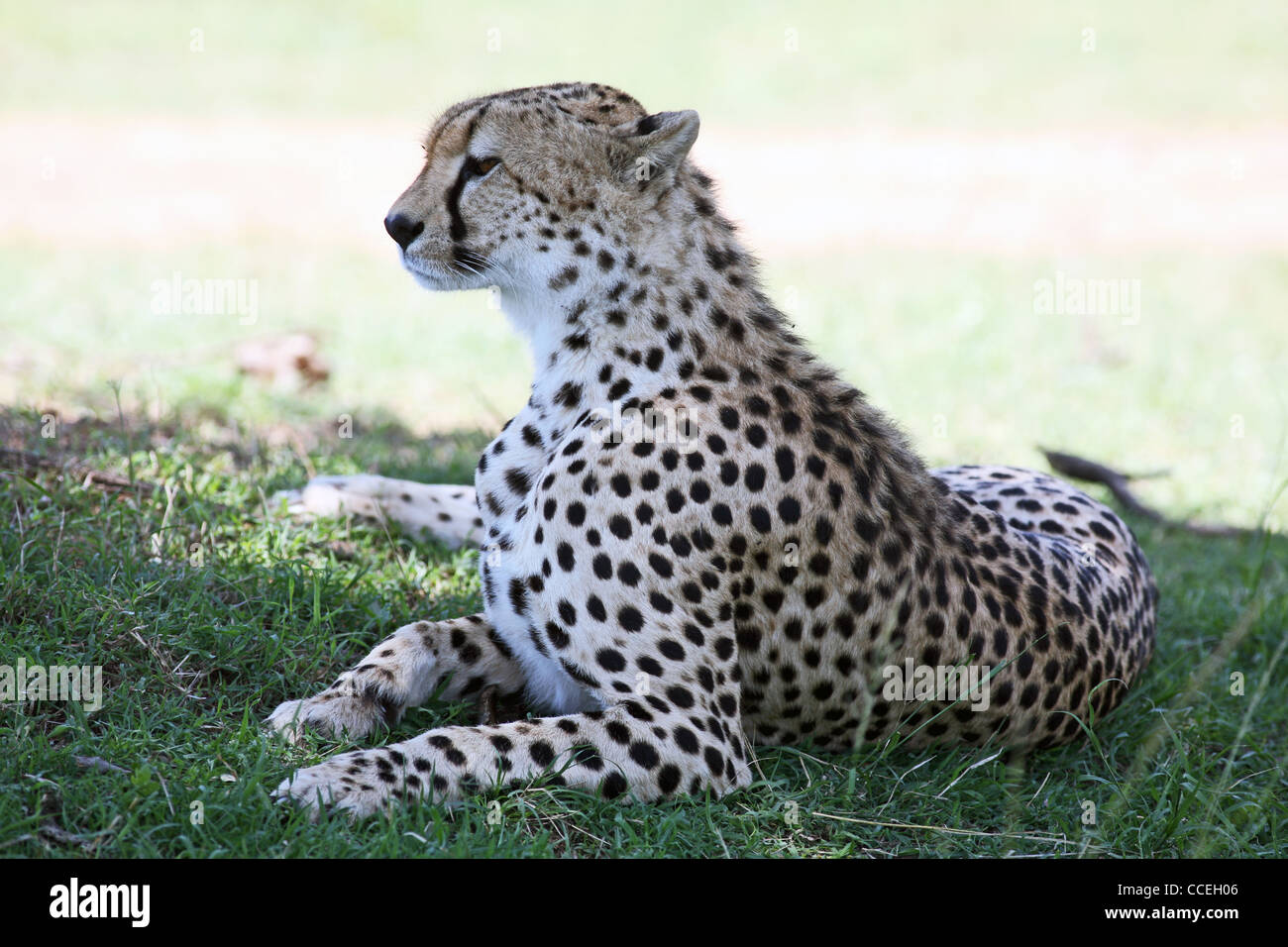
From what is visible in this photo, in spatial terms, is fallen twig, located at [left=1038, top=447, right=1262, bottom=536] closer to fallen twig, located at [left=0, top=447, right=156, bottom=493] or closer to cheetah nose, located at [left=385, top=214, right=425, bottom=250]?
cheetah nose, located at [left=385, top=214, right=425, bottom=250]

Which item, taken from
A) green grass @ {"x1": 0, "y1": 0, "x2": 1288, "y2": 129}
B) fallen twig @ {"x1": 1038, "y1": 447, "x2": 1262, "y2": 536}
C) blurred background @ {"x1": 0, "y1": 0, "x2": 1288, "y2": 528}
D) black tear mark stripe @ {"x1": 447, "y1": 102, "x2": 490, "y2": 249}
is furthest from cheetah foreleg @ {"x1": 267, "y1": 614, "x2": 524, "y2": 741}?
green grass @ {"x1": 0, "y1": 0, "x2": 1288, "y2": 129}

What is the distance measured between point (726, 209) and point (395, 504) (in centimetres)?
163

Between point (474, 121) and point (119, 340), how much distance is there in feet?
19.8

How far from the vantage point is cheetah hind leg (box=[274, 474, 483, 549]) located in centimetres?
479

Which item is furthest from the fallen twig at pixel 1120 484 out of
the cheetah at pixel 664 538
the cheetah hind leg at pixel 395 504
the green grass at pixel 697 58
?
the green grass at pixel 697 58

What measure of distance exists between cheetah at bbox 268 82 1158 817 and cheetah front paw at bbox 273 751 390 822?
4.1 inches

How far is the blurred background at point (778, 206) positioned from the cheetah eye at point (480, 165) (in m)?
0.70

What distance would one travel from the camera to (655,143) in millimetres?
3740

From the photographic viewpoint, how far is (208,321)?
33.8 feet

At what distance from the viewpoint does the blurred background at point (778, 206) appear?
27.7ft

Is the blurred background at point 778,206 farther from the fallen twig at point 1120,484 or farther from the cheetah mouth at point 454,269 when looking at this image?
the cheetah mouth at point 454,269

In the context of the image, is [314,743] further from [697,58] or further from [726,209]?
[697,58]

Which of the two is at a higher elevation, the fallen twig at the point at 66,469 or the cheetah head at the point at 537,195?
the cheetah head at the point at 537,195

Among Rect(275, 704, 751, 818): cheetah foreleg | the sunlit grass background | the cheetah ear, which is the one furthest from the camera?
the sunlit grass background
